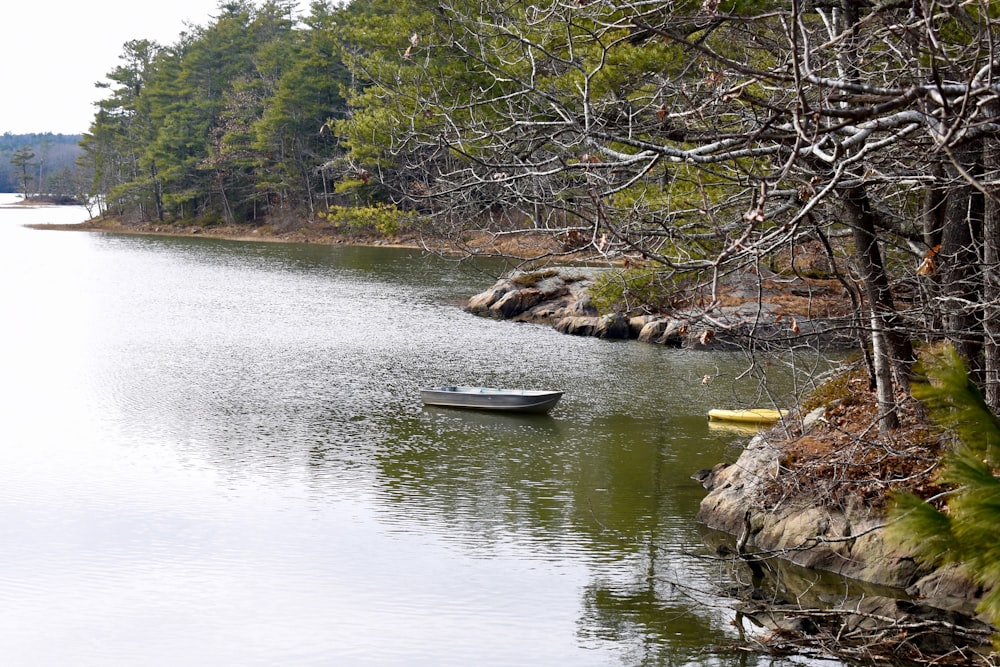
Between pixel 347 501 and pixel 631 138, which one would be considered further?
pixel 347 501

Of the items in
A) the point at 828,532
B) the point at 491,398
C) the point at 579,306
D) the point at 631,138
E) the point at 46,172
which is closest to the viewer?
the point at 631,138

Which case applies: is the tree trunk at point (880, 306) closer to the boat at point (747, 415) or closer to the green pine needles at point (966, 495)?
the green pine needles at point (966, 495)

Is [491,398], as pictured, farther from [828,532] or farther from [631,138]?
[631,138]

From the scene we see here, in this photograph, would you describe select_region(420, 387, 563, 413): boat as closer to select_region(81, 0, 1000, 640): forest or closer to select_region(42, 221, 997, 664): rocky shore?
select_region(81, 0, 1000, 640): forest

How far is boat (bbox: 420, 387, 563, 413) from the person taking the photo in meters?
16.9

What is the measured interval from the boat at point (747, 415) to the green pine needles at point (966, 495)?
11.9 metres

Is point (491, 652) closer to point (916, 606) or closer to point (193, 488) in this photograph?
point (916, 606)

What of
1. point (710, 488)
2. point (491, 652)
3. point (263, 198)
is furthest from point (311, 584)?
point (263, 198)

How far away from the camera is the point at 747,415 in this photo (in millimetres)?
16422

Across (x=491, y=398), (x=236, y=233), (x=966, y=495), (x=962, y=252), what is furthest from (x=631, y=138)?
(x=236, y=233)

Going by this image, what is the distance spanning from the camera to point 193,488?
13.2m

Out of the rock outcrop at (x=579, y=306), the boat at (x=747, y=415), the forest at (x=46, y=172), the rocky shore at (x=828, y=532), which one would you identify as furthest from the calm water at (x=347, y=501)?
the forest at (x=46, y=172)

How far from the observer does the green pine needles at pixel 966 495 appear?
3.89m

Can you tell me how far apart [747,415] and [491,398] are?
4.17 metres
